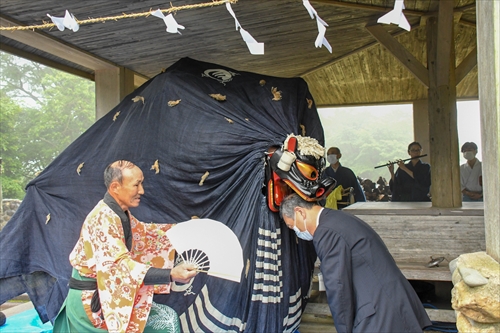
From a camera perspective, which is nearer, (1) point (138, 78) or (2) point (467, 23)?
(2) point (467, 23)

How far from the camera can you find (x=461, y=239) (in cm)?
398

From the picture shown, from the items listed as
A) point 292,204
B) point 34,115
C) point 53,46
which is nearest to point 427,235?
point 292,204

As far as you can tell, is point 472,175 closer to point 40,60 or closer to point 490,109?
point 490,109

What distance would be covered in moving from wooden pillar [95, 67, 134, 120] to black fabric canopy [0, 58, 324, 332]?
1.70m

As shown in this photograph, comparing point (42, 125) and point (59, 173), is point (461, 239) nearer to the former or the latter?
point (59, 173)

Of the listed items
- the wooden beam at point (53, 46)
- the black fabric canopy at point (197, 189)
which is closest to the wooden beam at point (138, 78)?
the wooden beam at point (53, 46)

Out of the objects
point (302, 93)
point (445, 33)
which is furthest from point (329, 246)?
point (445, 33)

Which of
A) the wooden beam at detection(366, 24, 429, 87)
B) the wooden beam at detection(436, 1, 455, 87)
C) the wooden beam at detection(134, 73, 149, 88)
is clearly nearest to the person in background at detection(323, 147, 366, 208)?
the wooden beam at detection(366, 24, 429, 87)

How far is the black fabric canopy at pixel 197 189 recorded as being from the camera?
124 inches

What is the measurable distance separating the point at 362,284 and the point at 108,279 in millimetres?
1433

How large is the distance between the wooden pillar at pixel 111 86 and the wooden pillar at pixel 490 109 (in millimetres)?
4722

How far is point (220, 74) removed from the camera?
4180mm

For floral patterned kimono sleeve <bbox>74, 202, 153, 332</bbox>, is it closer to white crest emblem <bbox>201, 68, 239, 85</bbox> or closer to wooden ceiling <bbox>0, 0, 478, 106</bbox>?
white crest emblem <bbox>201, 68, 239, 85</bbox>

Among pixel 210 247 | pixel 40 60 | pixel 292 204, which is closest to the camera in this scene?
pixel 292 204
